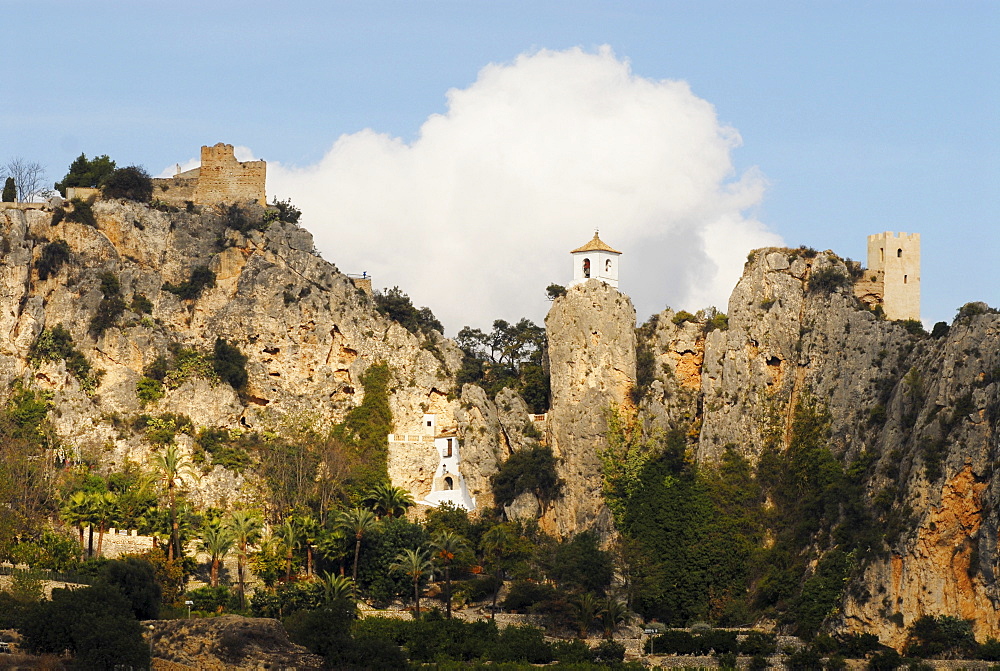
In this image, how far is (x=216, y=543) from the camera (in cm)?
8956

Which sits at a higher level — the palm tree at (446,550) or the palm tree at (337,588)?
the palm tree at (446,550)

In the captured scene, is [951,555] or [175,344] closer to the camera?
[951,555]

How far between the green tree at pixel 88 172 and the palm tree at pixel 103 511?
27.2 m

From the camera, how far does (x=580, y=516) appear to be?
104062 mm

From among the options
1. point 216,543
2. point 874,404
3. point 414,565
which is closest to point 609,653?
point 414,565

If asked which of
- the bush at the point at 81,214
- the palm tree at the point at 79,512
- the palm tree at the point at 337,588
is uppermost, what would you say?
the bush at the point at 81,214

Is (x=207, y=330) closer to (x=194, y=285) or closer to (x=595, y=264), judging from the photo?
(x=194, y=285)

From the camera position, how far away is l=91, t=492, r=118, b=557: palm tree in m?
91.1

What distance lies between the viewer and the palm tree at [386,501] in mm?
99562

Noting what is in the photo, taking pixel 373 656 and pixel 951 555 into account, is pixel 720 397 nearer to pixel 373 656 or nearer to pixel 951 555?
pixel 951 555

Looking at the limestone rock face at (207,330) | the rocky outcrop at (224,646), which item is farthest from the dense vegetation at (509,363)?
the rocky outcrop at (224,646)

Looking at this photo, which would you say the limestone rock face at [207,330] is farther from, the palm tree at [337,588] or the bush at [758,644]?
the bush at [758,644]

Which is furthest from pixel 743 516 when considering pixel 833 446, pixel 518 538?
pixel 518 538

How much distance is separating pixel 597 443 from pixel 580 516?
4446mm
